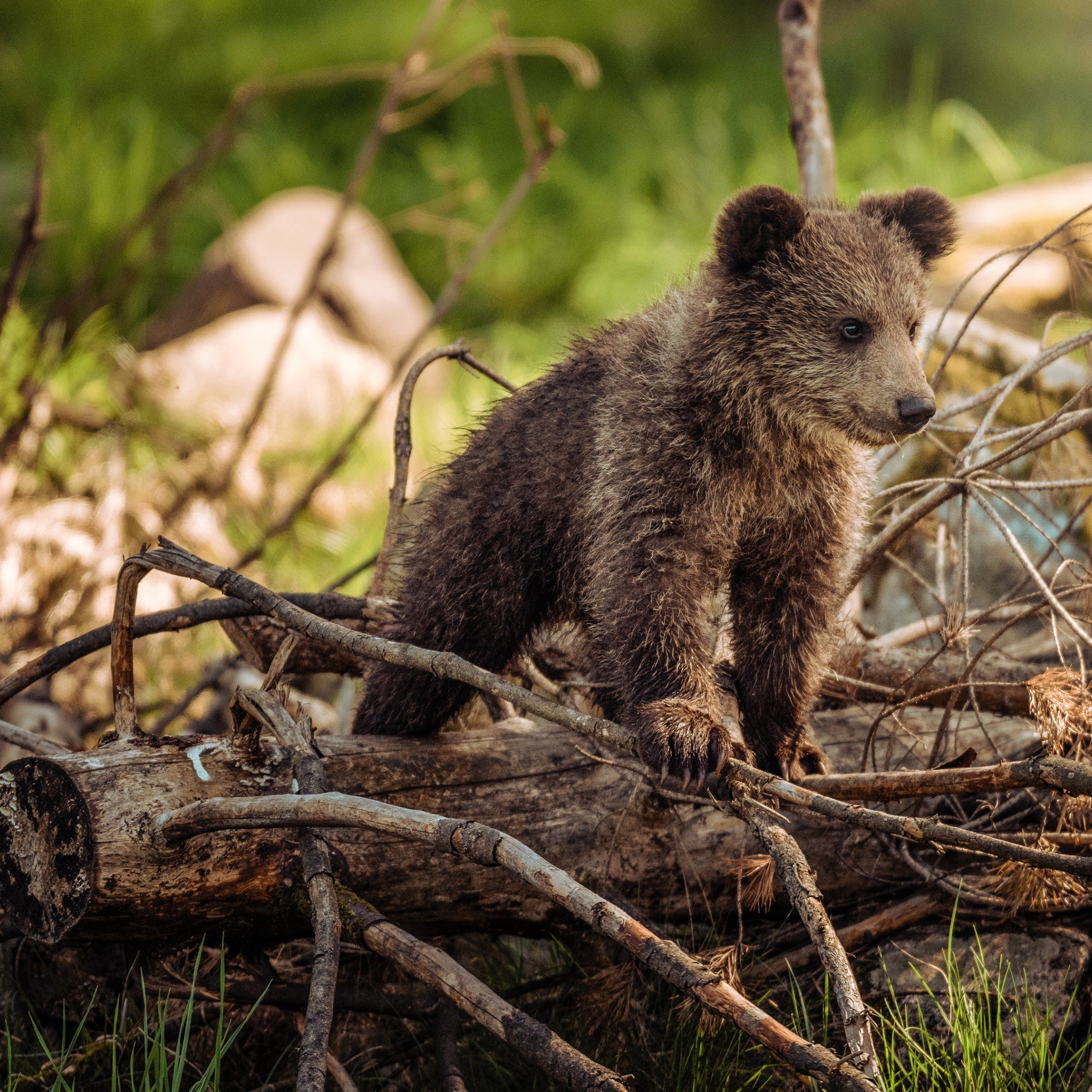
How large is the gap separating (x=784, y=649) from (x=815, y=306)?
0.80 metres

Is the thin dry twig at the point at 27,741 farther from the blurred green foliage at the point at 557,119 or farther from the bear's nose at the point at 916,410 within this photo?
the blurred green foliage at the point at 557,119

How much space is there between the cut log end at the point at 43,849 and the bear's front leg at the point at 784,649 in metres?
1.49

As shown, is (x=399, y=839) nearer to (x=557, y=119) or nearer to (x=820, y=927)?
(x=820, y=927)

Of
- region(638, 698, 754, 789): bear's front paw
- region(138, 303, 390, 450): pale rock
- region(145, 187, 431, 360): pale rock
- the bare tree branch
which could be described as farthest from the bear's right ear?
region(145, 187, 431, 360): pale rock

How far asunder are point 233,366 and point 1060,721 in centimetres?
600

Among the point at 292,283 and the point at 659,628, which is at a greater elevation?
the point at 292,283

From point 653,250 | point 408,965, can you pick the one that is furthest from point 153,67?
point 408,965

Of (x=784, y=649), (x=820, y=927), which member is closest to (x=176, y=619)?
(x=784, y=649)

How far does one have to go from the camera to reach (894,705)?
8.73ft

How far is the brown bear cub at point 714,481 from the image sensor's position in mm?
2664

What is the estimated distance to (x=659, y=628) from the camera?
2.59 meters

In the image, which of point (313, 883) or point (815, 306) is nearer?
point (313, 883)

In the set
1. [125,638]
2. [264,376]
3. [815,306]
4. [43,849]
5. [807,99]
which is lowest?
[43,849]

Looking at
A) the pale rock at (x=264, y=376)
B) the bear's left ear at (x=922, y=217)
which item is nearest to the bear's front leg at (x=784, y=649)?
the bear's left ear at (x=922, y=217)
